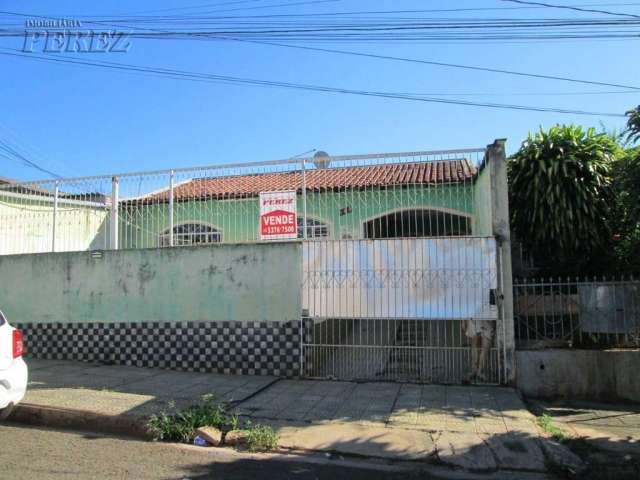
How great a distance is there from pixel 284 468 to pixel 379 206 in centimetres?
510

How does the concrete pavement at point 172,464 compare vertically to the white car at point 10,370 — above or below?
below

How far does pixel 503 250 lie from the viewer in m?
8.05

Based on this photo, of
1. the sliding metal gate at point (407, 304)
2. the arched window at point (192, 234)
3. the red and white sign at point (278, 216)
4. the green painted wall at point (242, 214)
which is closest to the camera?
the sliding metal gate at point (407, 304)

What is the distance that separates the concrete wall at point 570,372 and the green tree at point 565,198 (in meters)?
1.96

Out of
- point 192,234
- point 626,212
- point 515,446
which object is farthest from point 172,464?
point 626,212

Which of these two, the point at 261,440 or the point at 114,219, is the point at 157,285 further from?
the point at 261,440

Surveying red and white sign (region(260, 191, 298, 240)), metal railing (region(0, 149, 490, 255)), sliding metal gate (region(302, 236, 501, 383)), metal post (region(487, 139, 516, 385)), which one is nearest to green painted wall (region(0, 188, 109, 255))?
metal railing (region(0, 149, 490, 255))

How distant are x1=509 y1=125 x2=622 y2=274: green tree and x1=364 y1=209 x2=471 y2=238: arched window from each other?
1.18 m

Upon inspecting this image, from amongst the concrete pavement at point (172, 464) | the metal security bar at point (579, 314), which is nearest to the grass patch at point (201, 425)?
the concrete pavement at point (172, 464)

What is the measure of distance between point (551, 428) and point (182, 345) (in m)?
5.69

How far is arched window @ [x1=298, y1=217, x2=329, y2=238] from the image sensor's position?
9219mm

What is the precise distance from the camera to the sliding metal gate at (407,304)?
8.05 metres

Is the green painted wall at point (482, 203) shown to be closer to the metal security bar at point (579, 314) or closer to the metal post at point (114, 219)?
the metal security bar at point (579, 314)

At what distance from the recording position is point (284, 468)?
483 cm
